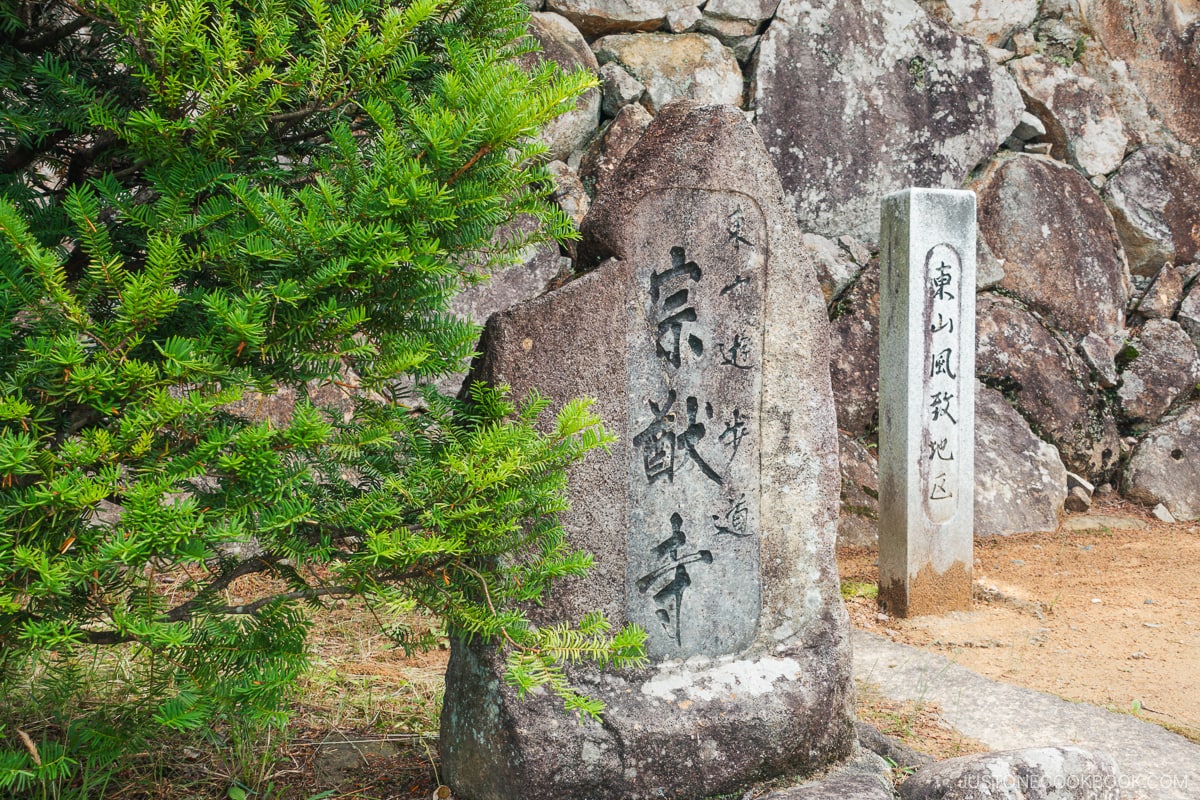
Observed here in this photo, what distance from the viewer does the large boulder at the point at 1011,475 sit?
21.0 feet

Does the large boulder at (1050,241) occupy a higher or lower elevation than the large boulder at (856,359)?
higher

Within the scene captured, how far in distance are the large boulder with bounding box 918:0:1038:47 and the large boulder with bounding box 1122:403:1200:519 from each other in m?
3.35

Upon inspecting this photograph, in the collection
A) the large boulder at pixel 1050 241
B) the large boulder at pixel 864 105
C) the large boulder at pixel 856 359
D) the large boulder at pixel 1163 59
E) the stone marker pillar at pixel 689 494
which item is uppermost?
the large boulder at pixel 1163 59

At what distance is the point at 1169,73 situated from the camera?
785 cm

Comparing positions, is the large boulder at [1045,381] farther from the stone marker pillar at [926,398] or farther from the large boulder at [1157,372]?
the stone marker pillar at [926,398]

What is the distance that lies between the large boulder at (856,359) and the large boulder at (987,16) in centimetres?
239

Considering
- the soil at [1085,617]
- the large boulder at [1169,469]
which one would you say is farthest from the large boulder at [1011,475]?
the large boulder at [1169,469]

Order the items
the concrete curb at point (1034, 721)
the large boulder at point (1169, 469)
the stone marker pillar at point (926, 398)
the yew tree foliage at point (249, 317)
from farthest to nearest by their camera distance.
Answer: the large boulder at point (1169, 469), the stone marker pillar at point (926, 398), the concrete curb at point (1034, 721), the yew tree foliage at point (249, 317)

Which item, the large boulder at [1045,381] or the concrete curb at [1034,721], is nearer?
the concrete curb at [1034,721]

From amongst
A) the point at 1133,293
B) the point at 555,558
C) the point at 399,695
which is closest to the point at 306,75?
the point at 555,558

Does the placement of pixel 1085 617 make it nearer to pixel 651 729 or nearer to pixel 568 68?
pixel 651 729

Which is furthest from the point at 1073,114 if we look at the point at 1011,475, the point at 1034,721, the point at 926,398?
the point at 1034,721

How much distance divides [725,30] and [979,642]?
4.33 m

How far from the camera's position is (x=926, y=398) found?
4.86 metres
